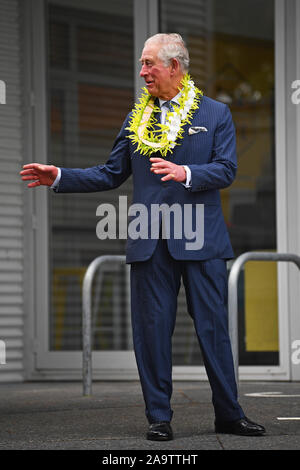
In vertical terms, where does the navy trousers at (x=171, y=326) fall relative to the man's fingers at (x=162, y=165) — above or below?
below

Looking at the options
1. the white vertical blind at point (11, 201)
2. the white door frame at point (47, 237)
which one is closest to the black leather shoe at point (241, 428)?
the white door frame at point (47, 237)

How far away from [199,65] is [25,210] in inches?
74.0

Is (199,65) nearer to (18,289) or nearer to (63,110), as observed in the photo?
(63,110)

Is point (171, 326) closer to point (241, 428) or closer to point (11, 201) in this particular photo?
point (241, 428)

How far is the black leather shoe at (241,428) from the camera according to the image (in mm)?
3908

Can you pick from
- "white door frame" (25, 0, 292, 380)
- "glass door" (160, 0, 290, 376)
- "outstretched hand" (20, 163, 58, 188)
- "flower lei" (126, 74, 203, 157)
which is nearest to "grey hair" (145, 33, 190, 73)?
"flower lei" (126, 74, 203, 157)

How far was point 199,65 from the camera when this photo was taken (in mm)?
7668

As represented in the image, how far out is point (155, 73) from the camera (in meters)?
3.98

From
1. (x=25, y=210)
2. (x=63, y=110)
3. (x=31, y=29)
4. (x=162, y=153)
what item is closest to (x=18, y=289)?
(x=25, y=210)

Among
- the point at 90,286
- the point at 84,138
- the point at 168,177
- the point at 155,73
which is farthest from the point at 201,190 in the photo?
the point at 84,138

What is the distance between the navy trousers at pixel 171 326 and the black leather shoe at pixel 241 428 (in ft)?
0.08

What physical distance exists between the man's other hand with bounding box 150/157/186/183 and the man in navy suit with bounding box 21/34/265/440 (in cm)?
15

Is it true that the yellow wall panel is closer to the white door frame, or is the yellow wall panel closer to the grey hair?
the white door frame

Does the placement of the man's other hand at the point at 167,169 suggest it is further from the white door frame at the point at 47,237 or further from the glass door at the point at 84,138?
the glass door at the point at 84,138
